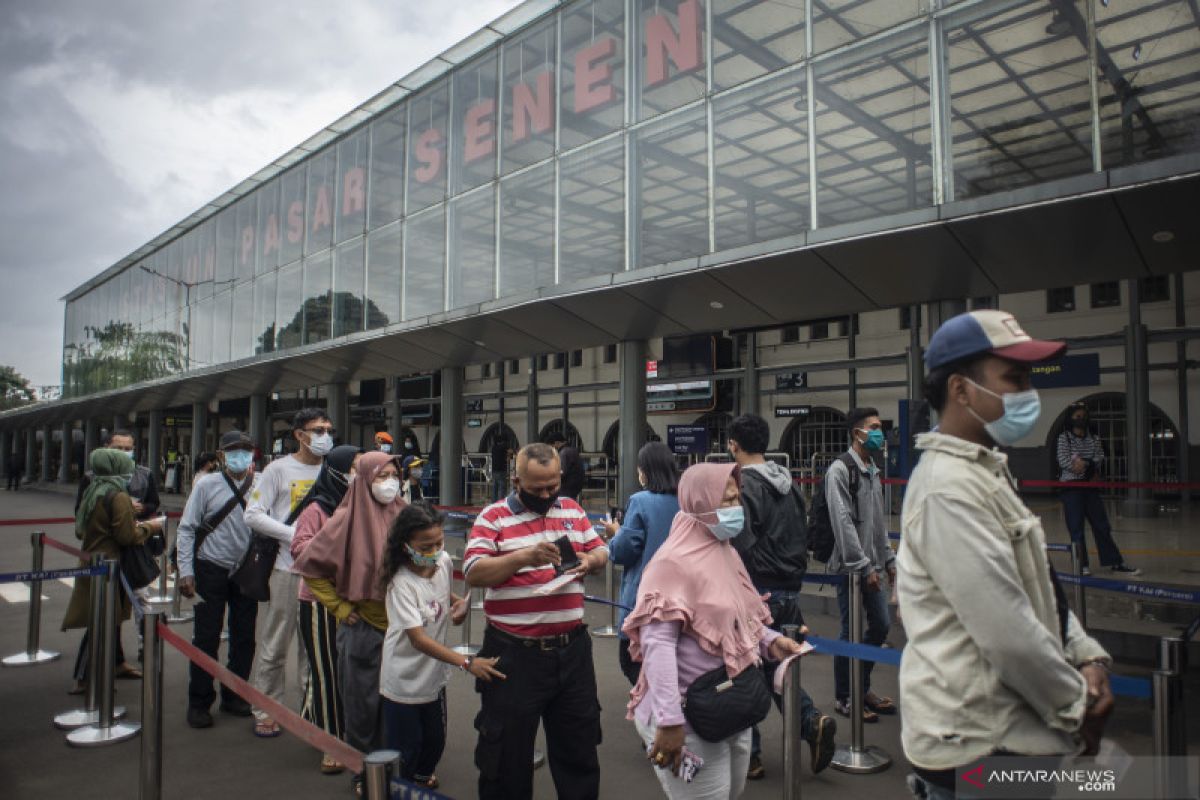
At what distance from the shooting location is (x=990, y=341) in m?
1.96

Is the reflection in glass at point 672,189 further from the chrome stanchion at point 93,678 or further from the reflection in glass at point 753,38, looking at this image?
the chrome stanchion at point 93,678

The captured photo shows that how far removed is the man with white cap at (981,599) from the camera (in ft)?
5.63

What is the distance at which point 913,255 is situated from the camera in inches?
362

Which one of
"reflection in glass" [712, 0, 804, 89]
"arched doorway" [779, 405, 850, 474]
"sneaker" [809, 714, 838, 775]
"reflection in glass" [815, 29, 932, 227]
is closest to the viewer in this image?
"sneaker" [809, 714, 838, 775]

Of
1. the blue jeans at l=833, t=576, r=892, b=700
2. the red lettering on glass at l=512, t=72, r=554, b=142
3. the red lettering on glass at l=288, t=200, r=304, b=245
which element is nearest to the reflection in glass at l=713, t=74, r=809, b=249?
the red lettering on glass at l=512, t=72, r=554, b=142

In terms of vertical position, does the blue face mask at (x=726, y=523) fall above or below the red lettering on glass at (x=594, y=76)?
below

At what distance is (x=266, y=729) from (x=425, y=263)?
39.0 feet

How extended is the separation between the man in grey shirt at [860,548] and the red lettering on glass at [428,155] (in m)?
12.7

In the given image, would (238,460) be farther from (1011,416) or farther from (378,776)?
(1011,416)

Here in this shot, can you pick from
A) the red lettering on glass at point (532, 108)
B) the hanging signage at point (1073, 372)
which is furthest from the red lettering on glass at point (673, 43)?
the hanging signage at point (1073, 372)

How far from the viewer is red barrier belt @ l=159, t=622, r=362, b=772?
90.7 inches

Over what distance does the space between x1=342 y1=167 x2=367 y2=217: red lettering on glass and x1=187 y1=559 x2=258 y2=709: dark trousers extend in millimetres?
13915

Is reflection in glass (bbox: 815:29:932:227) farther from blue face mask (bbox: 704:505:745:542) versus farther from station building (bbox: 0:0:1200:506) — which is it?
blue face mask (bbox: 704:505:745:542)

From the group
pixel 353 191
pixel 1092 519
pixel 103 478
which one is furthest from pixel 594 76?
pixel 103 478
